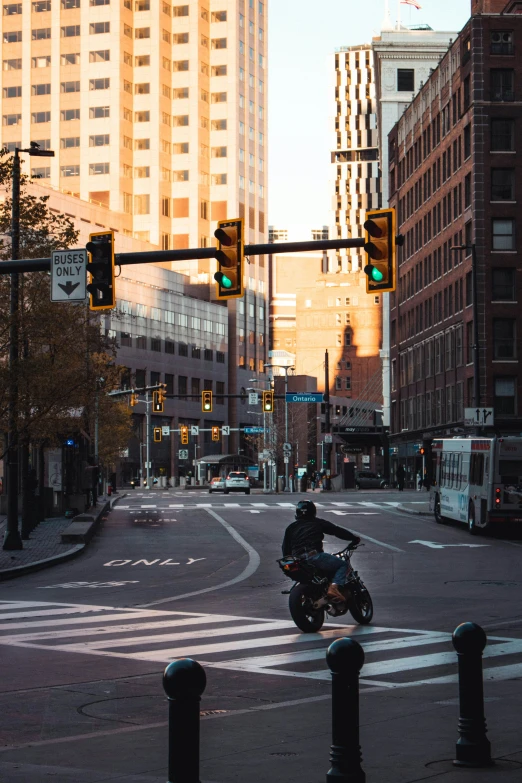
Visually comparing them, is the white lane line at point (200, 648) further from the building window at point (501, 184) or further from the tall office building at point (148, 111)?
the tall office building at point (148, 111)

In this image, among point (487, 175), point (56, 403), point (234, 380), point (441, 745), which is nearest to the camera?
point (441, 745)

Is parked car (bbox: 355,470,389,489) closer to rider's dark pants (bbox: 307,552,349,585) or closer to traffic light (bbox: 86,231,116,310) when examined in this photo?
traffic light (bbox: 86,231,116,310)

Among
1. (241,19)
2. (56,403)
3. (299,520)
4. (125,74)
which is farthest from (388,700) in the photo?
(241,19)

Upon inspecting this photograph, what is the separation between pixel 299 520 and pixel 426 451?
3314 centimetres

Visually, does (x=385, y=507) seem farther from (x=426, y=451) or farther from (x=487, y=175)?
(x=487, y=175)

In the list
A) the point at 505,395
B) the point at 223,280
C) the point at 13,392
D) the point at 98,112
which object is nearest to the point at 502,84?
the point at 505,395

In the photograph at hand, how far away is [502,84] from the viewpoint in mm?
80562

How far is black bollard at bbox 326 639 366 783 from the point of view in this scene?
21.4 feet

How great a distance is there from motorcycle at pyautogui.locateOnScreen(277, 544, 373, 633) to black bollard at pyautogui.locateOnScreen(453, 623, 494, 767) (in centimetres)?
784

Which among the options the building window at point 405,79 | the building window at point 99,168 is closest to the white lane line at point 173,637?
the building window at point 405,79

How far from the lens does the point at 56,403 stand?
3178cm

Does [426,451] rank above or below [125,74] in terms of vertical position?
below

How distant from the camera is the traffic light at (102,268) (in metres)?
19.4

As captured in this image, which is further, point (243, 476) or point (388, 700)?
point (243, 476)
